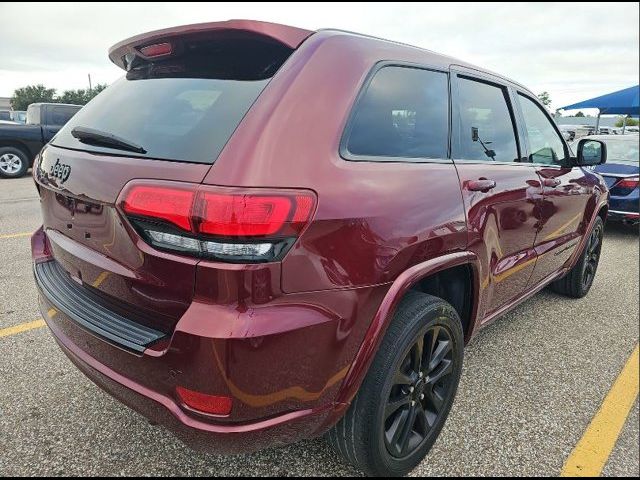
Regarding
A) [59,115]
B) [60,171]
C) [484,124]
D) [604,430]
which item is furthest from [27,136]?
[604,430]

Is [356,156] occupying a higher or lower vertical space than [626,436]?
higher

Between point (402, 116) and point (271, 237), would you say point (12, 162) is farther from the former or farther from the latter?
point (271, 237)

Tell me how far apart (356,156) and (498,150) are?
4.29 feet

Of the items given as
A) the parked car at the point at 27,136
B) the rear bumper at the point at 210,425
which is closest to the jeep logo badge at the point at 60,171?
the rear bumper at the point at 210,425

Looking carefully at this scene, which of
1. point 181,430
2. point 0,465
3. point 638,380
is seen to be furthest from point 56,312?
point 638,380

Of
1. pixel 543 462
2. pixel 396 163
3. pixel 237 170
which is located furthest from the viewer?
pixel 543 462

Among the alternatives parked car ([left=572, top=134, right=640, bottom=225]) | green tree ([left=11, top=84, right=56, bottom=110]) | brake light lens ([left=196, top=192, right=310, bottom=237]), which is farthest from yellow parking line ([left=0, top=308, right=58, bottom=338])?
green tree ([left=11, top=84, right=56, bottom=110])

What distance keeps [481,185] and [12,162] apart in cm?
1184

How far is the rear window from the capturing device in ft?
5.20

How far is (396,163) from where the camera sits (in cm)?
185

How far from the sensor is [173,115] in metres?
1.78

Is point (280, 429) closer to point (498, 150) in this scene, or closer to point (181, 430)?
point (181, 430)

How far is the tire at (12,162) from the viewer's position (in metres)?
10.8

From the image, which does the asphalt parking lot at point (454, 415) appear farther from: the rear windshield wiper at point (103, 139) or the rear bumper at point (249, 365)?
the rear windshield wiper at point (103, 139)
